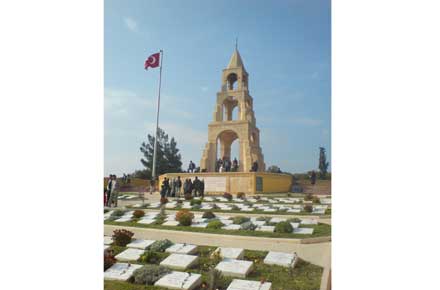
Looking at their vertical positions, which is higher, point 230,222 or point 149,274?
point 230,222

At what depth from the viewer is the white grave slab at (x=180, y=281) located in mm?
4086

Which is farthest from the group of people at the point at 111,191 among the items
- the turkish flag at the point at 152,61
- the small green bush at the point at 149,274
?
the small green bush at the point at 149,274

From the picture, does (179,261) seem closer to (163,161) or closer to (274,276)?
(274,276)

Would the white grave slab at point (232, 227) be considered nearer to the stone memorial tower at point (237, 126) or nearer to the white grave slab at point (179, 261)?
the white grave slab at point (179, 261)

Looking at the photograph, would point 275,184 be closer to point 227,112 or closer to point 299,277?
point 227,112

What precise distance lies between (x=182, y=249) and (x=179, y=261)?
0.50 meters

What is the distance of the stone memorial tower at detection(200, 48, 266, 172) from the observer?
1819 centimetres

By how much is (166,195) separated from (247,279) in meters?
8.79

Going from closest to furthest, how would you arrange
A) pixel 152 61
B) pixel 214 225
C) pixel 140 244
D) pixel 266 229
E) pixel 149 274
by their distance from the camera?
pixel 149 274
pixel 140 244
pixel 266 229
pixel 214 225
pixel 152 61

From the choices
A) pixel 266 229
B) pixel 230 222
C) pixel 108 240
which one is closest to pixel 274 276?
pixel 266 229

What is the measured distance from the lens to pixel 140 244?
5664 millimetres

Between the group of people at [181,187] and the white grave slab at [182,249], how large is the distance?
23.1ft

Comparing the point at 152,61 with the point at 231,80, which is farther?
the point at 231,80
